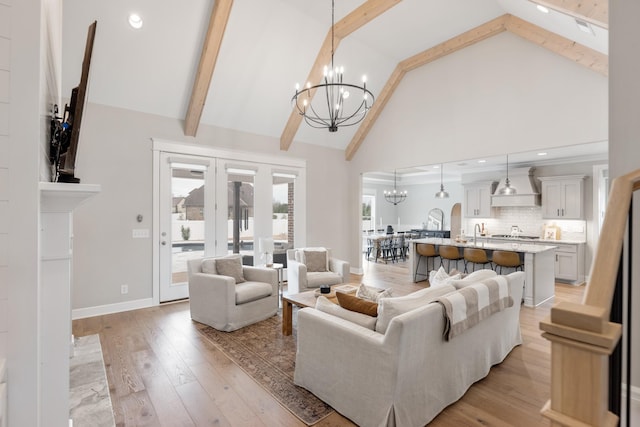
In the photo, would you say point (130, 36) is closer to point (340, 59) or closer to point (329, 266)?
point (340, 59)

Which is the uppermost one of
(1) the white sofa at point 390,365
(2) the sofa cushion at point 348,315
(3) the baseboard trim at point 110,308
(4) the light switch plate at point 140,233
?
(4) the light switch plate at point 140,233

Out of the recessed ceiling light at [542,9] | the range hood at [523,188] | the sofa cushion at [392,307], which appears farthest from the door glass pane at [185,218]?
the range hood at [523,188]

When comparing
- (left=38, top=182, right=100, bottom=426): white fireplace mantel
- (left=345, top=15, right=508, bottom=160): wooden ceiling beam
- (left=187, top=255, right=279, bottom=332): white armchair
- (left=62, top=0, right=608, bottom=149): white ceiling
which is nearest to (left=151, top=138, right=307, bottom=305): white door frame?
(left=62, top=0, right=608, bottom=149): white ceiling

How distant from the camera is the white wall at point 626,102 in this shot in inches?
87.1

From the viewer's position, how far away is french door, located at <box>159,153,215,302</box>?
5020 mm

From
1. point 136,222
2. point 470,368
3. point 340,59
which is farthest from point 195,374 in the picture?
point 340,59

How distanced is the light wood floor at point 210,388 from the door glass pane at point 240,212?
2165 mm

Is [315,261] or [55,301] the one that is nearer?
[55,301]

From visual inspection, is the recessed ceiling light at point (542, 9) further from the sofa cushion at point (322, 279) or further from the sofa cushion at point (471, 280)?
the sofa cushion at point (322, 279)

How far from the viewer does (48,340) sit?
1.66m

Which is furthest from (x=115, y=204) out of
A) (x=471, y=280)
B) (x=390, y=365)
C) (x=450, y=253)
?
(x=450, y=253)

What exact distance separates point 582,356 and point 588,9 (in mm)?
3271

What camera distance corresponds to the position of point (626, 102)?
225cm

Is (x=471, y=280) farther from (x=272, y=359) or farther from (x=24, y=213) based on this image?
(x=24, y=213)
